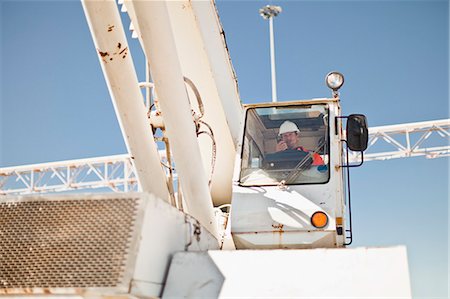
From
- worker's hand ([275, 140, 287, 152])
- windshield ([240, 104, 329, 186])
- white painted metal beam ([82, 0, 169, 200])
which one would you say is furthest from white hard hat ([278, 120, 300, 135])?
white painted metal beam ([82, 0, 169, 200])

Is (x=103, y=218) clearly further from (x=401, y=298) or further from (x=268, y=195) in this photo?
(x=268, y=195)

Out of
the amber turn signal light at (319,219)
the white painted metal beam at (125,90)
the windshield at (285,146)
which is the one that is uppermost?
the white painted metal beam at (125,90)

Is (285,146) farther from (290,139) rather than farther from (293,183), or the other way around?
(293,183)

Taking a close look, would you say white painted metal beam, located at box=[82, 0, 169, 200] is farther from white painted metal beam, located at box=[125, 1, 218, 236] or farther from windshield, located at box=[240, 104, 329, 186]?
windshield, located at box=[240, 104, 329, 186]

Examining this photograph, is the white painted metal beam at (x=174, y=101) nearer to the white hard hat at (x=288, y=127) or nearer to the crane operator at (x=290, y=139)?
the crane operator at (x=290, y=139)

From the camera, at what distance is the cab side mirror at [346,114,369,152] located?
513cm

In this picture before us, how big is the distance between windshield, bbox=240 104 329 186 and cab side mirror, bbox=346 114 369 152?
40 centimetres

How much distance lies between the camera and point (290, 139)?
18.8ft

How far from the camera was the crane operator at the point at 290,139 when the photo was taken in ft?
18.2

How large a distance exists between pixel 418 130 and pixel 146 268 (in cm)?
2176

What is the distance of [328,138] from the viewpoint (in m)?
5.67

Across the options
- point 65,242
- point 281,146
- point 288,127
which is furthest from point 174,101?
point 65,242

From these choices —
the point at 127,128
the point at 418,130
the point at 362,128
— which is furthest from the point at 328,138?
the point at 418,130

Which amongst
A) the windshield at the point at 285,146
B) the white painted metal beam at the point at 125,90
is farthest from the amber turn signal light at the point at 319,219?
the white painted metal beam at the point at 125,90
